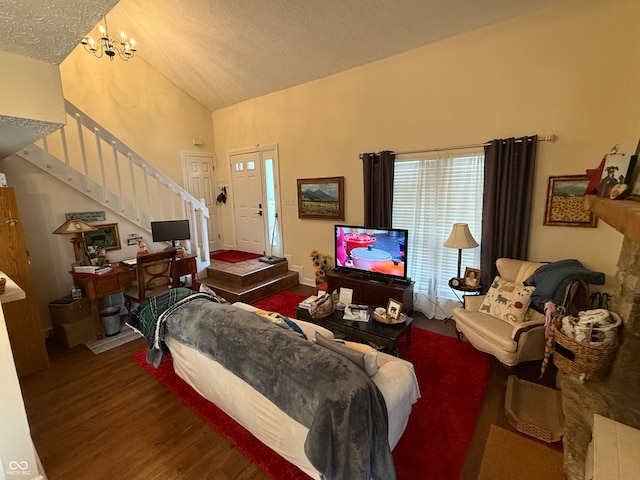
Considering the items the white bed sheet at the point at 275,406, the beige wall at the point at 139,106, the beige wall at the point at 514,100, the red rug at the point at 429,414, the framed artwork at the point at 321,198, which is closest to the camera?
the white bed sheet at the point at 275,406

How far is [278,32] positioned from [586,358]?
4.27 m

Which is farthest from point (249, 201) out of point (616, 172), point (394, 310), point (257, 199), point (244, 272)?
point (616, 172)

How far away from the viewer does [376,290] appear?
346cm

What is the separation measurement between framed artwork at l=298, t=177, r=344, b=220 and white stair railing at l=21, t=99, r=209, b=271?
155 cm

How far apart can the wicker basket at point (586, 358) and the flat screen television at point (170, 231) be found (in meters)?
4.11

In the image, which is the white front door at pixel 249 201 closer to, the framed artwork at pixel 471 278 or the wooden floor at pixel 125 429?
the wooden floor at pixel 125 429

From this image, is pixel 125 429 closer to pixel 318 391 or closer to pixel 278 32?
pixel 318 391

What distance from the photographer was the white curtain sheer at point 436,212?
124 inches

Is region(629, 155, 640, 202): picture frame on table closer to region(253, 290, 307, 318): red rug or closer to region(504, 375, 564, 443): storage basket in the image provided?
region(504, 375, 564, 443): storage basket

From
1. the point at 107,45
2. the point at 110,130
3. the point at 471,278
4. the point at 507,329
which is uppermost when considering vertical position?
the point at 107,45

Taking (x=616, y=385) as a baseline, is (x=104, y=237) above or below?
above

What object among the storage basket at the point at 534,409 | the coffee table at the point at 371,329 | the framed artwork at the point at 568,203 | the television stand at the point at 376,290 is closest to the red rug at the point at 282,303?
the television stand at the point at 376,290

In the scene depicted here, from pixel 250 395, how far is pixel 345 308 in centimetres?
128

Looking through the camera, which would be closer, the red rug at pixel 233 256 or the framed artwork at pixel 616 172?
the framed artwork at pixel 616 172
